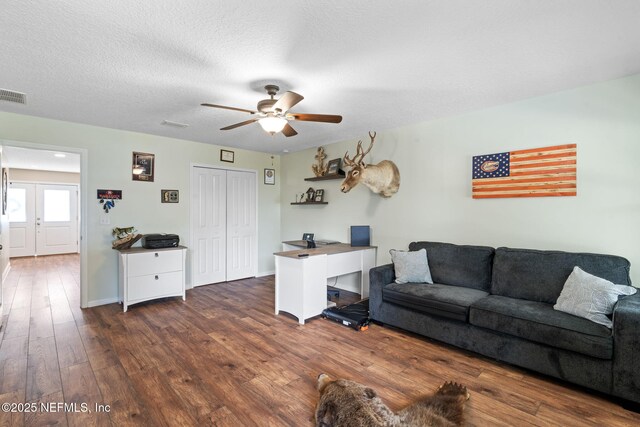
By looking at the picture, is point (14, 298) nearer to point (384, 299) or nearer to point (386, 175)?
point (384, 299)

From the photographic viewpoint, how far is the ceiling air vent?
9.24ft

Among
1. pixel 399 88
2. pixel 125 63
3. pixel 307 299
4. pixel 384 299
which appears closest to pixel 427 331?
pixel 384 299

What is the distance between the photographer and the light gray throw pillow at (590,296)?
6.94 feet

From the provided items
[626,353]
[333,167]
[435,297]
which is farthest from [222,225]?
[626,353]

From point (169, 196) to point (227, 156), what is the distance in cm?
121

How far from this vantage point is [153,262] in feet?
13.2

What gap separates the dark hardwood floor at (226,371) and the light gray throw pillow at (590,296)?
0.55m

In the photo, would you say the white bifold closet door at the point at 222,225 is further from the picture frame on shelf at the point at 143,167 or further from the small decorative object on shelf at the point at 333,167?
the small decorative object on shelf at the point at 333,167

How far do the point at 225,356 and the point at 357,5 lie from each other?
112 inches

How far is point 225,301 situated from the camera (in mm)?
4195

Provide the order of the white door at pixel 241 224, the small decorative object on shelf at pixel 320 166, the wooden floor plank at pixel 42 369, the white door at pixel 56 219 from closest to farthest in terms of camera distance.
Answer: the wooden floor plank at pixel 42 369 < the small decorative object on shelf at pixel 320 166 < the white door at pixel 241 224 < the white door at pixel 56 219

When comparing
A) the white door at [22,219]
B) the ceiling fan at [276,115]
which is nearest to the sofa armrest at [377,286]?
the ceiling fan at [276,115]

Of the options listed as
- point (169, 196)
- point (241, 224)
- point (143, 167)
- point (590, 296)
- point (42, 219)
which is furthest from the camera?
point (42, 219)

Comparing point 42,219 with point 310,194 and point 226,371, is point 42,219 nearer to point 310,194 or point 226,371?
point 310,194
